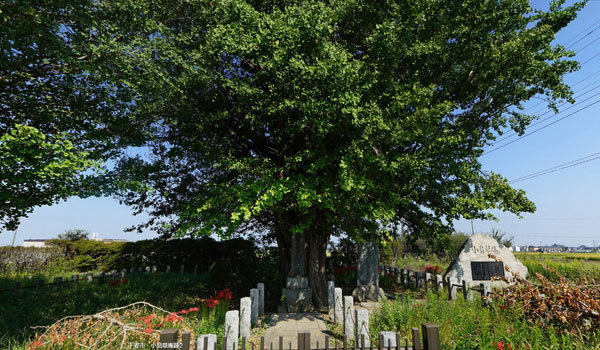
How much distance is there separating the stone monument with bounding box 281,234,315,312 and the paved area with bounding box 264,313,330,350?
576 mm

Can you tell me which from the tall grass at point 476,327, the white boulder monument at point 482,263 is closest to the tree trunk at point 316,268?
the tall grass at point 476,327

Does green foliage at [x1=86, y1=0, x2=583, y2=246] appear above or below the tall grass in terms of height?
above

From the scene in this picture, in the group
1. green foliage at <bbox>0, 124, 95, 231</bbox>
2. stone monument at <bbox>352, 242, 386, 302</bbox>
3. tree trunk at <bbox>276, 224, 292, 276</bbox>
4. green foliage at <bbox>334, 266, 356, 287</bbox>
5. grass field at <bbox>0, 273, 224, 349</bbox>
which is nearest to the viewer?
green foliage at <bbox>0, 124, 95, 231</bbox>

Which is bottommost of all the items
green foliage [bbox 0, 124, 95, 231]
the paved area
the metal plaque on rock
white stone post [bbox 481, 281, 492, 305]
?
the paved area

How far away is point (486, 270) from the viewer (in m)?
11.8

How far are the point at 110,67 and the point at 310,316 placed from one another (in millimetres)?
9677

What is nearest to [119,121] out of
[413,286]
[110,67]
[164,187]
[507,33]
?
[110,67]

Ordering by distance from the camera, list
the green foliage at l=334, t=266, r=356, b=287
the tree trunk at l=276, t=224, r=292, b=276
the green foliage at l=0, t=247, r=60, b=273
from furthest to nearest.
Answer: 1. the green foliage at l=0, t=247, r=60, b=273
2. the green foliage at l=334, t=266, r=356, b=287
3. the tree trunk at l=276, t=224, r=292, b=276

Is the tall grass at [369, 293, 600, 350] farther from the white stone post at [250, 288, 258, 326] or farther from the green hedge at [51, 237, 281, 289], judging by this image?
the green hedge at [51, 237, 281, 289]

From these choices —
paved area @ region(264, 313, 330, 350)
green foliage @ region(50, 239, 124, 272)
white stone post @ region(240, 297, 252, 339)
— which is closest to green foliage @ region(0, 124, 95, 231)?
white stone post @ region(240, 297, 252, 339)

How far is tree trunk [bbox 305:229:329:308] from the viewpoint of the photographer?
11.4m

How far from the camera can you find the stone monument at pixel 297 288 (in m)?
10.3

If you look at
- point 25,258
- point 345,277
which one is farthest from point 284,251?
point 25,258

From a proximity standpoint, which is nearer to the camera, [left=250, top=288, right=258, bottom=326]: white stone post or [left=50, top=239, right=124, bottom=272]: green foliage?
[left=250, top=288, right=258, bottom=326]: white stone post
